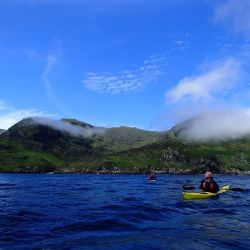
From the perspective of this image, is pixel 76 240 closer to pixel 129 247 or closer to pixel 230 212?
pixel 129 247

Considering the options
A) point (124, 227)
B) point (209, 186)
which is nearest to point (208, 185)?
point (209, 186)

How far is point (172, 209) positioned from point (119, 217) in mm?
9628

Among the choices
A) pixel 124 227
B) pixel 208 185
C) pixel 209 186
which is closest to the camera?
pixel 124 227

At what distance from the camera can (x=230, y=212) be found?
45750mm

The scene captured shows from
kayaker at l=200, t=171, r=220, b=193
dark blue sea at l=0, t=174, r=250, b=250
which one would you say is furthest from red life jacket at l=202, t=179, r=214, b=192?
dark blue sea at l=0, t=174, r=250, b=250

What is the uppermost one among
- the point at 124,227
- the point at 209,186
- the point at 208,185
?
the point at 208,185

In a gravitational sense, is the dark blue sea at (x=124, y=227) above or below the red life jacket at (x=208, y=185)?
below

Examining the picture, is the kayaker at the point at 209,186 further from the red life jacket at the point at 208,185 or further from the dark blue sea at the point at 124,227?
the dark blue sea at the point at 124,227

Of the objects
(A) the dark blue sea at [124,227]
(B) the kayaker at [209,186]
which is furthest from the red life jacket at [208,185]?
(A) the dark blue sea at [124,227]

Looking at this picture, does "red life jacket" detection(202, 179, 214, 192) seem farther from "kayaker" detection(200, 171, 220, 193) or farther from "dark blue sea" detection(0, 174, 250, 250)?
"dark blue sea" detection(0, 174, 250, 250)

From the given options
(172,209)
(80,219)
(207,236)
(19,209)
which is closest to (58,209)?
(19,209)

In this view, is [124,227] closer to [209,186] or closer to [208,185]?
[209,186]

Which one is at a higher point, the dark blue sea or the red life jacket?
the red life jacket

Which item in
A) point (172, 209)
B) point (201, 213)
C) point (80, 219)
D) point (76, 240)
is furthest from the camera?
point (172, 209)
